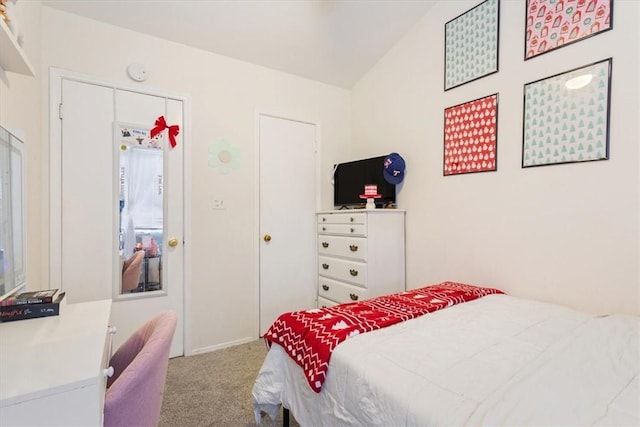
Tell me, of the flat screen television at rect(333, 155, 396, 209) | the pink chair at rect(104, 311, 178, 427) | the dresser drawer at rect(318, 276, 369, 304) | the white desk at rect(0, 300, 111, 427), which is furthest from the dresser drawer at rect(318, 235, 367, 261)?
the white desk at rect(0, 300, 111, 427)

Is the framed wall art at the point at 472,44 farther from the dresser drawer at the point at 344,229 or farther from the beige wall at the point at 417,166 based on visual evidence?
the dresser drawer at the point at 344,229

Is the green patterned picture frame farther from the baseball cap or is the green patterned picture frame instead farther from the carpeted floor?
the carpeted floor

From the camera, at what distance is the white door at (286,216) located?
2922 millimetres

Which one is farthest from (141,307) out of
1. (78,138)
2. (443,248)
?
(443,248)

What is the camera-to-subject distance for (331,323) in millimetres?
1453

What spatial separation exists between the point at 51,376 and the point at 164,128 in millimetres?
2058

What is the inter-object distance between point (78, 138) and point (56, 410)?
2037 mm

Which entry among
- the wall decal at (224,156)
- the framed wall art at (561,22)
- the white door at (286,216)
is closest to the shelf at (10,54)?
the wall decal at (224,156)

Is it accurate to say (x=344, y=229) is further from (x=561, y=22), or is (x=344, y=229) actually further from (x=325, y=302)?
(x=561, y=22)

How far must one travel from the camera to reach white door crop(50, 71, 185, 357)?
213 centimetres

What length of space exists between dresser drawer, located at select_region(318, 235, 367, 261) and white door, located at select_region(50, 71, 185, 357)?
1.26 meters

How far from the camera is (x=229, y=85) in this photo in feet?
9.00

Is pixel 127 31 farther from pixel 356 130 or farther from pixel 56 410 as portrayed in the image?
pixel 56 410

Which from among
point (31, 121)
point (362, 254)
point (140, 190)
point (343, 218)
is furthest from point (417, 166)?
point (31, 121)
